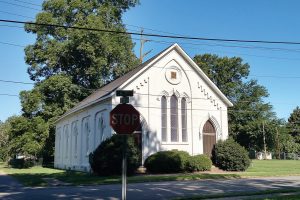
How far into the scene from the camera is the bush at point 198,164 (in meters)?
28.0

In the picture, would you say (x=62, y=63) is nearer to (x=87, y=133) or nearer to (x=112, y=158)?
(x=87, y=133)

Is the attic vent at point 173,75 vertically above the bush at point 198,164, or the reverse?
the attic vent at point 173,75

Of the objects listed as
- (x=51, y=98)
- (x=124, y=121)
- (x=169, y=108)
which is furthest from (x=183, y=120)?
(x=124, y=121)

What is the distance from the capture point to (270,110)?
7869 cm

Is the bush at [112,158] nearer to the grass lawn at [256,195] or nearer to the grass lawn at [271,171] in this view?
the grass lawn at [271,171]

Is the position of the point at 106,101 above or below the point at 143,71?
below

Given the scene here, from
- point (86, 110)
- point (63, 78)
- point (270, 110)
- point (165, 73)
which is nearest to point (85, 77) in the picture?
point (63, 78)

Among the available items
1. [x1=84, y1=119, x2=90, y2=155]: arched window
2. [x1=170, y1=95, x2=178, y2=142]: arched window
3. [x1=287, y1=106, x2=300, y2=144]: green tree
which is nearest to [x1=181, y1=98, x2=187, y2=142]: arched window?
[x1=170, y1=95, x2=178, y2=142]: arched window

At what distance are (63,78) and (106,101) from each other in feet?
56.4

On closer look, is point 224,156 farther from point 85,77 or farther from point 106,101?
point 85,77

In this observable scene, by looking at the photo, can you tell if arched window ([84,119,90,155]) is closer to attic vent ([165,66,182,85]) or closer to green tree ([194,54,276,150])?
attic vent ([165,66,182,85])

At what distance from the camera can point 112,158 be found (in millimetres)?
24953

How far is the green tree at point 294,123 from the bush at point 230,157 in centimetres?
7892

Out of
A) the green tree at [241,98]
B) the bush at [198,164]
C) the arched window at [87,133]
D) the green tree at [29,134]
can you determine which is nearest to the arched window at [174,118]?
the bush at [198,164]
